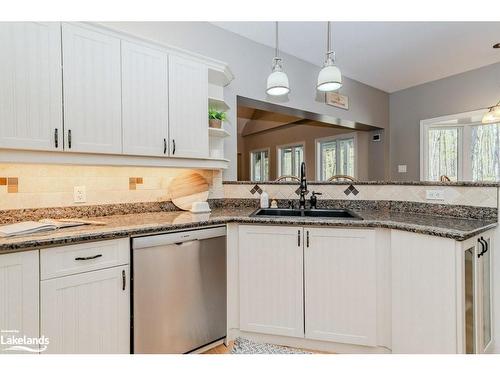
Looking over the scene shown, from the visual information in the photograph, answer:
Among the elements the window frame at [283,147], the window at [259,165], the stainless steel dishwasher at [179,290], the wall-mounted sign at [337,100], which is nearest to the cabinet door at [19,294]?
the stainless steel dishwasher at [179,290]

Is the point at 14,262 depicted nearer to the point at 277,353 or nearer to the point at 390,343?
the point at 277,353

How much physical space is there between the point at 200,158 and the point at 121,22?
1.23 meters

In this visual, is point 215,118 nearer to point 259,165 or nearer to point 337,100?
point 337,100

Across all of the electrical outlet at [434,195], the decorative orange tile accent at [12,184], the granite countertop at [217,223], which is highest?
the decorative orange tile accent at [12,184]

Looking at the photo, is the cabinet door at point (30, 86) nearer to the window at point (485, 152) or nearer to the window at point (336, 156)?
the window at point (336, 156)

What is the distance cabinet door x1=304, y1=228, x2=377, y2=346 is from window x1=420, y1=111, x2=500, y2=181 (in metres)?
3.56

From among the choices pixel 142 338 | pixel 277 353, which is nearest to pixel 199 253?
pixel 142 338

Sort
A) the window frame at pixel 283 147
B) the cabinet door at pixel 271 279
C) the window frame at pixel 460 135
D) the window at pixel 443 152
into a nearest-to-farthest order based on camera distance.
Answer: the cabinet door at pixel 271 279 → the window frame at pixel 460 135 → the window at pixel 443 152 → the window frame at pixel 283 147

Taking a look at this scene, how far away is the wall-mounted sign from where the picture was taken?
382 centimetres

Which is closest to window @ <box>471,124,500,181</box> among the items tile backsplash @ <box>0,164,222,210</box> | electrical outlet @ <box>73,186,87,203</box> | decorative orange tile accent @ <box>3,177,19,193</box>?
tile backsplash @ <box>0,164,222,210</box>

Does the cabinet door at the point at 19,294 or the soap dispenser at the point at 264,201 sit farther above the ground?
the soap dispenser at the point at 264,201

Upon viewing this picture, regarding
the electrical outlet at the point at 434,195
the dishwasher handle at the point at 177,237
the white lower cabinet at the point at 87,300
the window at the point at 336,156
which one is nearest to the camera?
the white lower cabinet at the point at 87,300

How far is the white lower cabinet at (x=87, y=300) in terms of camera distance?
1.33 m

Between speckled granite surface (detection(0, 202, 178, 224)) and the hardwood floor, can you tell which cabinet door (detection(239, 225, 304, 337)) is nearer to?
the hardwood floor
